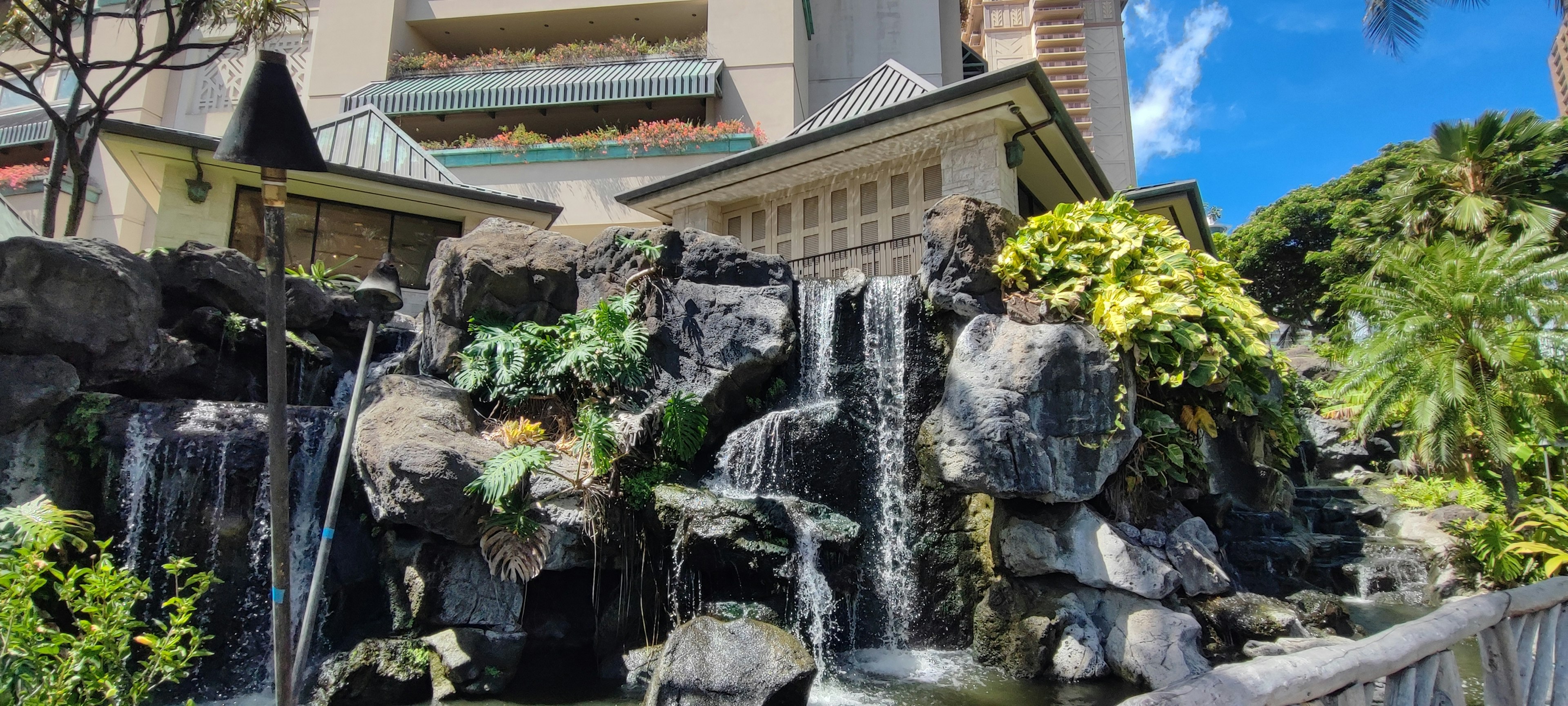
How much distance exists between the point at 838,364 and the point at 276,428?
307 inches

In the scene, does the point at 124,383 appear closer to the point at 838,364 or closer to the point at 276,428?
the point at 276,428

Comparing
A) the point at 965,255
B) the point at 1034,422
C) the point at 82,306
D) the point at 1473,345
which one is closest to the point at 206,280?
the point at 82,306

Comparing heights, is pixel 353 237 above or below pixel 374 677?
above

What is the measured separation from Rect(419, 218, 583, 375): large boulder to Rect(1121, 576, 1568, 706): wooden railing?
394 inches

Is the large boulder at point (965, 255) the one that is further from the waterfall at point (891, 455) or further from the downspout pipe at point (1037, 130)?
the downspout pipe at point (1037, 130)

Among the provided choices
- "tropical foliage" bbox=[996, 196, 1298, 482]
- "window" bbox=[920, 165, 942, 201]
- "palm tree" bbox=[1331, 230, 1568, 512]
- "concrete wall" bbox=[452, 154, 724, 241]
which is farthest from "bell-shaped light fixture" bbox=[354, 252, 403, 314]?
"concrete wall" bbox=[452, 154, 724, 241]

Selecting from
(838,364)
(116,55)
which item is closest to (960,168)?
(838,364)

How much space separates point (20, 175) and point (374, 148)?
17012 mm

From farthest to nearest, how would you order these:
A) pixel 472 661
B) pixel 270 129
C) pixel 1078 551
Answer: pixel 1078 551 < pixel 472 661 < pixel 270 129

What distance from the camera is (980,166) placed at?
13969mm

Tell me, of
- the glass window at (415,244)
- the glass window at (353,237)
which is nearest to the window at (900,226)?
the glass window at (415,244)

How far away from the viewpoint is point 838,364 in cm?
1109

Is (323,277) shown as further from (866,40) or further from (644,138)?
(866,40)

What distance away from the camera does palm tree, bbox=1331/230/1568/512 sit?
11.5 m
